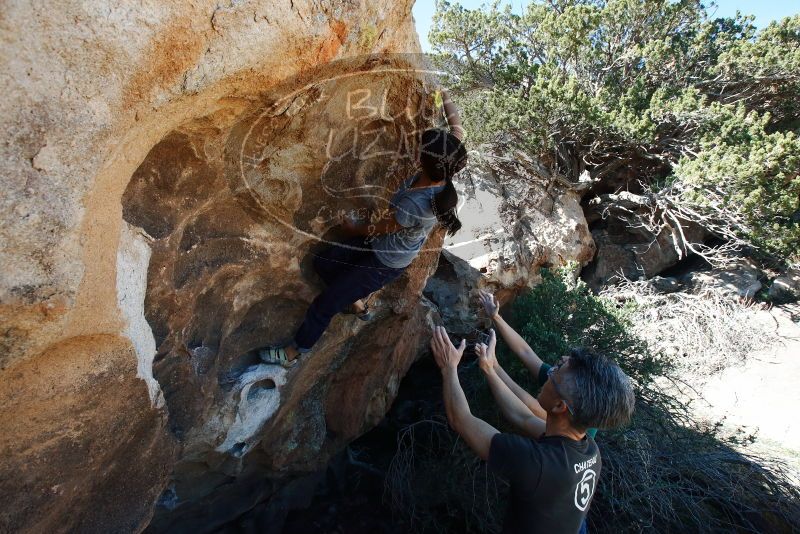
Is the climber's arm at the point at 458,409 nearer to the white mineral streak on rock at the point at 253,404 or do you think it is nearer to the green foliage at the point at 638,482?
the white mineral streak on rock at the point at 253,404

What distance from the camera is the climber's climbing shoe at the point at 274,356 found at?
110 inches

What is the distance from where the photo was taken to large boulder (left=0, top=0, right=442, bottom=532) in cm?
122

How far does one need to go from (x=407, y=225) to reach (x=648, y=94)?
6.68 metres

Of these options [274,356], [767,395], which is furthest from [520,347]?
[767,395]

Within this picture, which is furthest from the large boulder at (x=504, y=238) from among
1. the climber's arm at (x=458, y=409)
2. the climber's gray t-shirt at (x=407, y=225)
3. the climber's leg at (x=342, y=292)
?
the climber's arm at (x=458, y=409)

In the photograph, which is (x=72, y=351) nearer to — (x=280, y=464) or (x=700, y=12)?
(x=280, y=464)

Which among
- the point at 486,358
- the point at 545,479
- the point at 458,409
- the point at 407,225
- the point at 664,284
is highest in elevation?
the point at 407,225

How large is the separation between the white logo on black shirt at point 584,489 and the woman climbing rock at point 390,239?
127cm

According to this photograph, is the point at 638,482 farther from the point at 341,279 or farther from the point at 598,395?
the point at 341,279

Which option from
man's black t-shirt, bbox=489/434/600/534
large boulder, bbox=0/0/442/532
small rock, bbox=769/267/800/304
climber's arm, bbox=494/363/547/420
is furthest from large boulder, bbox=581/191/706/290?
man's black t-shirt, bbox=489/434/600/534

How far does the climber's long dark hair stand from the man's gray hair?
94 centimetres

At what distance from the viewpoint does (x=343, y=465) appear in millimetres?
4426

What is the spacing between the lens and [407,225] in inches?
93.1

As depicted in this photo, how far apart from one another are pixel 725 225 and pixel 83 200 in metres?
7.72
